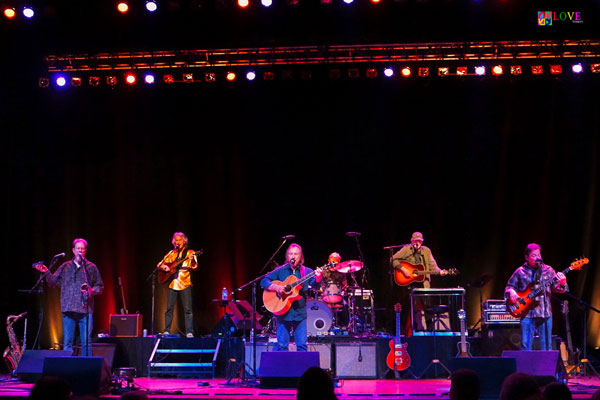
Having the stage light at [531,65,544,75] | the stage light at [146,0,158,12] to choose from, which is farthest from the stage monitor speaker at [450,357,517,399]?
the stage light at [146,0,158,12]

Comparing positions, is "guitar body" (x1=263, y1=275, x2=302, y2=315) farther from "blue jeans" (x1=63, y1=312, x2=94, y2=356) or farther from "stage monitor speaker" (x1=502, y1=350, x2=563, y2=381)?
"stage monitor speaker" (x1=502, y1=350, x2=563, y2=381)

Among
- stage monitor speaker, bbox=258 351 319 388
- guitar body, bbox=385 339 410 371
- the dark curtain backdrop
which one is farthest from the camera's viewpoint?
the dark curtain backdrop

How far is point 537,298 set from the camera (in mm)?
10750

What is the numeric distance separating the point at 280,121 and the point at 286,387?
7.68m

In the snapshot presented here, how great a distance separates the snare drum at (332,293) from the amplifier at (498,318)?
9.18 ft

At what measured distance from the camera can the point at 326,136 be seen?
15.3 meters

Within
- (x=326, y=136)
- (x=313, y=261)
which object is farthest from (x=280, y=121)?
(x=313, y=261)

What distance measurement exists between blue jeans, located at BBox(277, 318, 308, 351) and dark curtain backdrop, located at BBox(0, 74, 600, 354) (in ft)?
15.5

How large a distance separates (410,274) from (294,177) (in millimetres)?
3459

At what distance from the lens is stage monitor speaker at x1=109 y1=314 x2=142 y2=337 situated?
43.1ft

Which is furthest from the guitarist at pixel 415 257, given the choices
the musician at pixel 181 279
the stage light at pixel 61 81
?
the stage light at pixel 61 81

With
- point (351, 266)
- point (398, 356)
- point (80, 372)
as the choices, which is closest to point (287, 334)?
point (398, 356)

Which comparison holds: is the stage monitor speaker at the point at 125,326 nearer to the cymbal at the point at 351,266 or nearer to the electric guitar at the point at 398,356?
the cymbal at the point at 351,266

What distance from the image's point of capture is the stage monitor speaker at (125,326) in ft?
43.1
